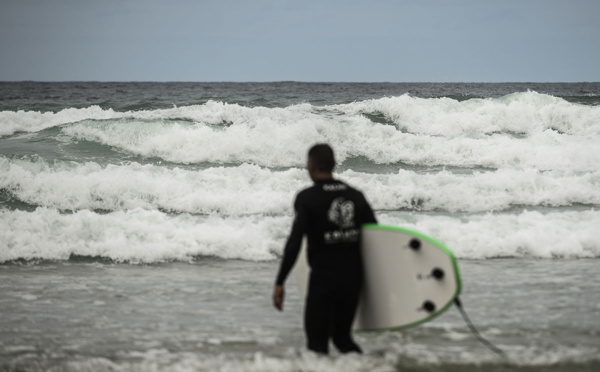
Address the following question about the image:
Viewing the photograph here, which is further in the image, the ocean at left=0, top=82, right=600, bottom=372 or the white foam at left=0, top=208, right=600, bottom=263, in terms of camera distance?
the white foam at left=0, top=208, right=600, bottom=263

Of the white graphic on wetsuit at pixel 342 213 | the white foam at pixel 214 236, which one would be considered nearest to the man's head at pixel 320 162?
the white graphic on wetsuit at pixel 342 213

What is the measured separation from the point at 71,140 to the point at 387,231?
582 inches

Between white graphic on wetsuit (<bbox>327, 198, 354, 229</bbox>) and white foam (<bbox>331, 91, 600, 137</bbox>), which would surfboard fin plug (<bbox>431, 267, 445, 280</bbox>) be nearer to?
white graphic on wetsuit (<bbox>327, 198, 354, 229</bbox>)

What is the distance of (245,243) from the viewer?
29.7 ft

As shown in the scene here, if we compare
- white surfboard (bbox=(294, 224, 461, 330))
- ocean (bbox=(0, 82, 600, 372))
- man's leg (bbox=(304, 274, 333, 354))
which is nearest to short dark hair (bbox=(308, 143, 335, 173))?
white surfboard (bbox=(294, 224, 461, 330))

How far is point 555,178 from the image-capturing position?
13008 millimetres

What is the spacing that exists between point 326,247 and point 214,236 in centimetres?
514

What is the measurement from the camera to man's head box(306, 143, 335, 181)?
13.9 ft

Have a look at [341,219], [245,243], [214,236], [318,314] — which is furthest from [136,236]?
[341,219]

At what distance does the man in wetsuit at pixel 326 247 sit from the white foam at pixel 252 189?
7465mm

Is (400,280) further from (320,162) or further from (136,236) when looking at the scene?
(136,236)

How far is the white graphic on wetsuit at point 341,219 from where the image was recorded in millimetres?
4176

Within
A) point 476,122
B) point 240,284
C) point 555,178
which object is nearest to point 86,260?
point 240,284

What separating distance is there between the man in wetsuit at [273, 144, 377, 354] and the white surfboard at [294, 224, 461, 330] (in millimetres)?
153
